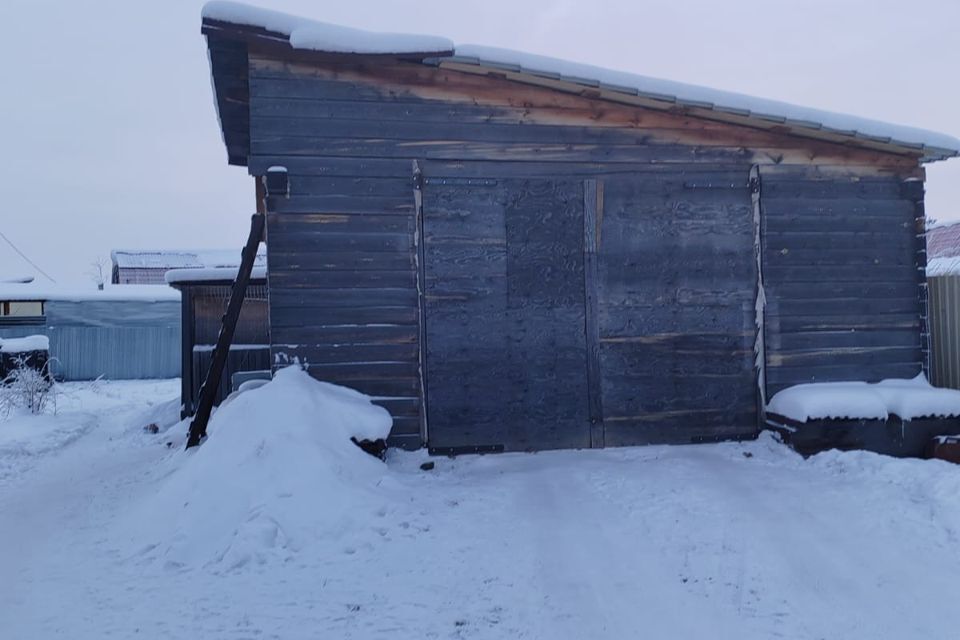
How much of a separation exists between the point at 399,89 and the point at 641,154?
8.97ft

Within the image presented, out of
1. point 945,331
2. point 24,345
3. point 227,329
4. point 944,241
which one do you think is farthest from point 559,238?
point 944,241

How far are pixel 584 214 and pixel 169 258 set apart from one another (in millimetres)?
34233

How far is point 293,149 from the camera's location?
21.6ft

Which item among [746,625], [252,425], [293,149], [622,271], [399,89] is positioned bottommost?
[746,625]

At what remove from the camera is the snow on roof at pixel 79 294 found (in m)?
20.2

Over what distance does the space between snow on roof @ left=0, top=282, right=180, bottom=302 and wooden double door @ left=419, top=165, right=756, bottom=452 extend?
17062 millimetres

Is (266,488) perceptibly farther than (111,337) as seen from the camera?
No

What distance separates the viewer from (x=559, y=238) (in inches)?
277

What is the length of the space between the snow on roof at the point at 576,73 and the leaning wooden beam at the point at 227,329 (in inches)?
74.2

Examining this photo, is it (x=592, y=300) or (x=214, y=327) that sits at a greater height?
(x=592, y=300)

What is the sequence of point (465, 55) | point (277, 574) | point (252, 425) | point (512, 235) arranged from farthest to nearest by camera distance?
point (512, 235), point (465, 55), point (252, 425), point (277, 574)

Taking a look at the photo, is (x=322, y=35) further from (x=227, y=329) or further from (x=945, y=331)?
(x=945, y=331)

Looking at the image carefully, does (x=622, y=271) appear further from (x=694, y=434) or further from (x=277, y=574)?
(x=277, y=574)

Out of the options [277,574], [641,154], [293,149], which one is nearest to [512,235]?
[641,154]
